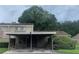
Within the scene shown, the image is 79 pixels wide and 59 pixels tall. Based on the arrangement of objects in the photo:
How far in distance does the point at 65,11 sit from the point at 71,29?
0.38 m

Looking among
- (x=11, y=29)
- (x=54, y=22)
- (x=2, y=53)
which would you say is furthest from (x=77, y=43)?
(x=2, y=53)

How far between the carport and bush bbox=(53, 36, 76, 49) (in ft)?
0.33

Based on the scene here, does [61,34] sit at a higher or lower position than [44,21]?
lower

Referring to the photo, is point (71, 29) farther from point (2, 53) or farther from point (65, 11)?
point (2, 53)

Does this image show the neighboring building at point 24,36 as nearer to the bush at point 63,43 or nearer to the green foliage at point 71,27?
the bush at point 63,43

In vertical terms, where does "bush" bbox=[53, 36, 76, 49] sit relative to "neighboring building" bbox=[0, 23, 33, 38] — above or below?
below

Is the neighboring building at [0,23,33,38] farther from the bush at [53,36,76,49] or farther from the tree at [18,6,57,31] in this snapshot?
the bush at [53,36,76,49]

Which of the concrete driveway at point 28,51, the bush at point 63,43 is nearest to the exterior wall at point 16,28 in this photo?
the concrete driveway at point 28,51

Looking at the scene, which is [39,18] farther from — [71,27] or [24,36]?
[71,27]

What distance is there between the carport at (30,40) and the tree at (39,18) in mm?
Result: 137

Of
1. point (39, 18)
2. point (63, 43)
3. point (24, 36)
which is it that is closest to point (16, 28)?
point (24, 36)

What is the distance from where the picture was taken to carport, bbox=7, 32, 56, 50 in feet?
9.27

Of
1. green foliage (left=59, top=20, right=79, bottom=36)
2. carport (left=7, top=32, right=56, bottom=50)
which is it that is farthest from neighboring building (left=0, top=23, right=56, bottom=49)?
green foliage (left=59, top=20, right=79, bottom=36)
